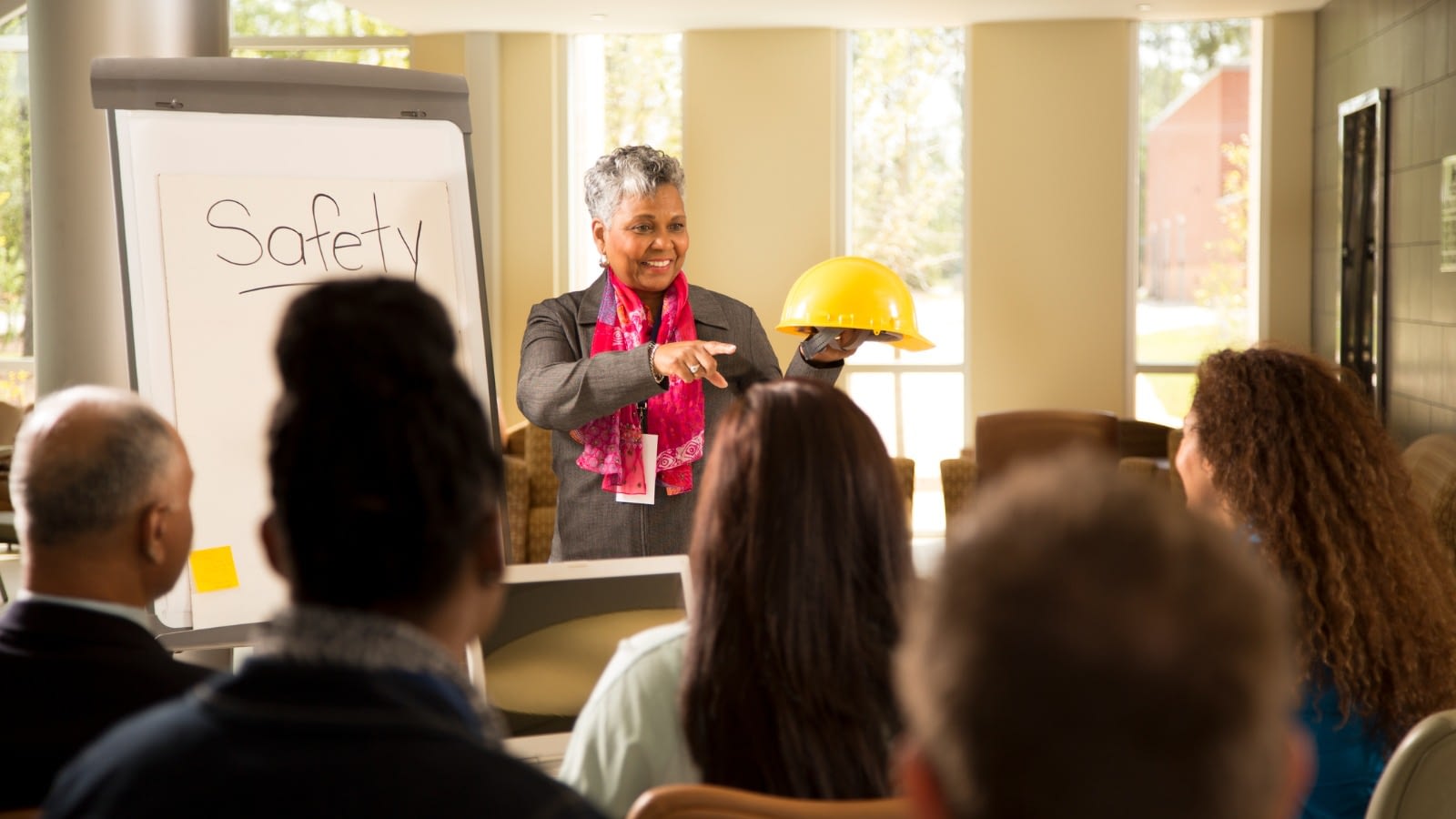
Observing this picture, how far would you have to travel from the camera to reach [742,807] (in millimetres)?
997

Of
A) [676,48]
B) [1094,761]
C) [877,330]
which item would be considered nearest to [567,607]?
[877,330]

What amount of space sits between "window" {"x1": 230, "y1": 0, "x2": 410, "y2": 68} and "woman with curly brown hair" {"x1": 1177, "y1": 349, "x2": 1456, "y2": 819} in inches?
286

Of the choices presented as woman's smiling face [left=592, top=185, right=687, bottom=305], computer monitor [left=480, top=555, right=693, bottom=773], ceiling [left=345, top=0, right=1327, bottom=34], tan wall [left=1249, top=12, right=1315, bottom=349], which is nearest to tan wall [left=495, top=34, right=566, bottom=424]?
ceiling [left=345, top=0, right=1327, bottom=34]

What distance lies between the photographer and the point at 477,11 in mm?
7090

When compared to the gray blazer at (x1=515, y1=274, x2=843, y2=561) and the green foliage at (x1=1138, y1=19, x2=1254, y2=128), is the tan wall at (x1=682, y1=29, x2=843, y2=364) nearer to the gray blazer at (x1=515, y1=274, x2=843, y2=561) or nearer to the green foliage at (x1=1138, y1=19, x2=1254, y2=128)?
the green foliage at (x1=1138, y1=19, x2=1254, y2=128)

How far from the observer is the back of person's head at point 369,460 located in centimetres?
69

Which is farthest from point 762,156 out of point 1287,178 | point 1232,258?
point 1287,178

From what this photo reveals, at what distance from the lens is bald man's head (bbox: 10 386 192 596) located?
1.34m

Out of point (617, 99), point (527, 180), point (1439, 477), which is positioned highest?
point (617, 99)

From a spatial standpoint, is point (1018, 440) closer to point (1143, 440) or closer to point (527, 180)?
point (1143, 440)

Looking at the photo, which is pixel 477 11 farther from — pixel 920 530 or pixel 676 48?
pixel 920 530

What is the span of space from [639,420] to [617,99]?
234 inches

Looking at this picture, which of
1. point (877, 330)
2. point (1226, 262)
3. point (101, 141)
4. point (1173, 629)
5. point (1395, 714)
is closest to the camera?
point (1173, 629)

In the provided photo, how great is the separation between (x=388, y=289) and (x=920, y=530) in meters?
→ 7.14
